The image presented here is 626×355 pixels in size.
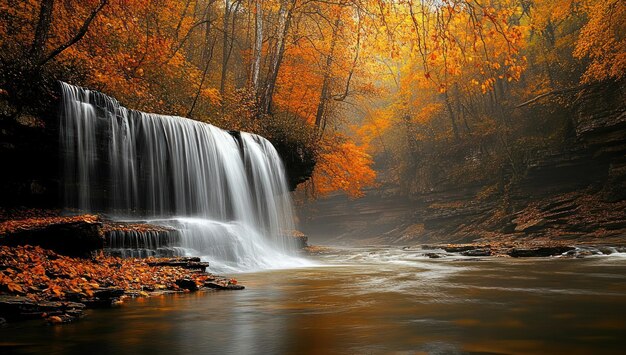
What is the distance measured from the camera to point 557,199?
21.8 m

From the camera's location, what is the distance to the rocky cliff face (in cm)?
1905

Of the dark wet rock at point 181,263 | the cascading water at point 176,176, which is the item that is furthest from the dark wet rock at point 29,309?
the cascading water at point 176,176

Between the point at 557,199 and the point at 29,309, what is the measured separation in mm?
23157

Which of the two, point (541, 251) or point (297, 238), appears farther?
point (297, 238)

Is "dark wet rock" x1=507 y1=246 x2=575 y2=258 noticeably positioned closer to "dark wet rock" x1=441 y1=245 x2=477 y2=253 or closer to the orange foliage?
"dark wet rock" x1=441 y1=245 x2=477 y2=253

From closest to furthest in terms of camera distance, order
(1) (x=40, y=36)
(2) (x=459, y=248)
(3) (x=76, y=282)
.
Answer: (3) (x=76, y=282) → (1) (x=40, y=36) → (2) (x=459, y=248)

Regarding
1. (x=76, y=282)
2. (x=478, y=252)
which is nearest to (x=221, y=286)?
(x=76, y=282)

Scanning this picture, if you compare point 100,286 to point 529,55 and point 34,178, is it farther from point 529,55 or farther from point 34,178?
point 529,55

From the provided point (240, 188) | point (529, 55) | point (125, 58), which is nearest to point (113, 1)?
point (125, 58)

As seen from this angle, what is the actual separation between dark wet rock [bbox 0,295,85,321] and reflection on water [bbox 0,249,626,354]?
0.22 metres

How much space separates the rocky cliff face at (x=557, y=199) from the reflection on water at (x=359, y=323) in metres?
14.2

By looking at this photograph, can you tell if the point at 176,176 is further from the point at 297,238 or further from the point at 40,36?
the point at 297,238

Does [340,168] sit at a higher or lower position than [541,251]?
higher

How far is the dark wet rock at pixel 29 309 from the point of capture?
13.6ft
